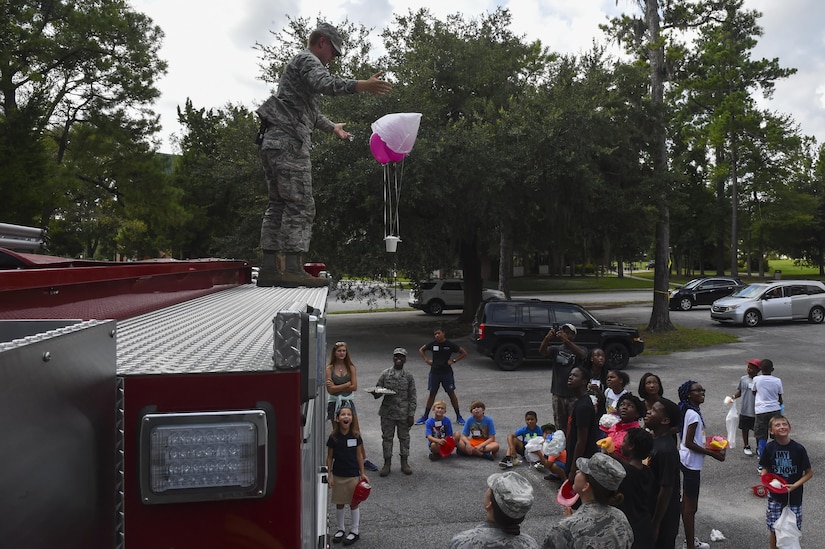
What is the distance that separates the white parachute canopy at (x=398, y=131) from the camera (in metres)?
9.12

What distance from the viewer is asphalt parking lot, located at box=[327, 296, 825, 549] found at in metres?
6.35

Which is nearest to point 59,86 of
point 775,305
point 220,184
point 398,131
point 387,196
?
point 220,184

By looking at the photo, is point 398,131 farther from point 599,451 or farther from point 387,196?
point 387,196

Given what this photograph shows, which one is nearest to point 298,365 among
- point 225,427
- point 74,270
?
point 225,427

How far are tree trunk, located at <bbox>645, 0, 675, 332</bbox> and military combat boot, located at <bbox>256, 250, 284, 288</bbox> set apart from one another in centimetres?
1499

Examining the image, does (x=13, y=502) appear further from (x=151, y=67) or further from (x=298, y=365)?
(x=151, y=67)

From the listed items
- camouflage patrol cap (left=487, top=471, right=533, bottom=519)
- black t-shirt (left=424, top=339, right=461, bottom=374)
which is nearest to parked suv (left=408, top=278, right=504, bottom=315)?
black t-shirt (left=424, top=339, right=461, bottom=374)

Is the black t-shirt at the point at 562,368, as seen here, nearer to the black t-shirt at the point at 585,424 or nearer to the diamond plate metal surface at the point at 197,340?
the black t-shirt at the point at 585,424

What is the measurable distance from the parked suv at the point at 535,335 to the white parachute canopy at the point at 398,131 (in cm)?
692

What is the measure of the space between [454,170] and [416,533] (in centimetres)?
1167

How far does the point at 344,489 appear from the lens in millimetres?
6355

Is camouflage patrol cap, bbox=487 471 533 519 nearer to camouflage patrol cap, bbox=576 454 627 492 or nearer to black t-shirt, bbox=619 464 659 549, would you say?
camouflage patrol cap, bbox=576 454 627 492

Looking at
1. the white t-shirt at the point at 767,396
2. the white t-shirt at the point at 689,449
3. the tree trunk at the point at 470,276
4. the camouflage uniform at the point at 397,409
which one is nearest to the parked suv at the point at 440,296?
the tree trunk at the point at 470,276

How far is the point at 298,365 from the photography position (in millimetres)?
1539
